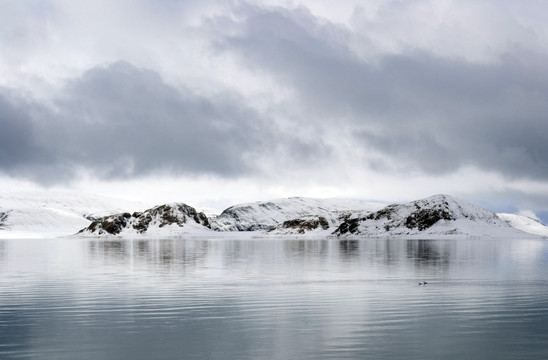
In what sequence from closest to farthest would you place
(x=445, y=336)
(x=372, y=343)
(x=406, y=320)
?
(x=372, y=343) < (x=445, y=336) < (x=406, y=320)

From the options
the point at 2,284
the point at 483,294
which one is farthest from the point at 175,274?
the point at 483,294

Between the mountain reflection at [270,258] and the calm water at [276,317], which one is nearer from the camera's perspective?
the calm water at [276,317]

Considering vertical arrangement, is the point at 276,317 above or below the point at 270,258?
above

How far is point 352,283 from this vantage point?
164 feet

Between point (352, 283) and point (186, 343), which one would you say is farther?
point (352, 283)

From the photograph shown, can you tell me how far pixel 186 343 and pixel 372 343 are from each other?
24.2ft

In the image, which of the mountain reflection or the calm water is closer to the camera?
the calm water

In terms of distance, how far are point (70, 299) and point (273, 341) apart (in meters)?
19.9

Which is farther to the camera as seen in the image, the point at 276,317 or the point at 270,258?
the point at 270,258

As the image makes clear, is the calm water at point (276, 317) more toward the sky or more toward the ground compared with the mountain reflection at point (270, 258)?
more toward the sky

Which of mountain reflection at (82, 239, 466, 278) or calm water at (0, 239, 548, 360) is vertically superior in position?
calm water at (0, 239, 548, 360)

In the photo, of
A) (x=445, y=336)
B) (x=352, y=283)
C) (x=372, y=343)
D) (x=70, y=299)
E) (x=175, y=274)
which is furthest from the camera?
(x=175, y=274)

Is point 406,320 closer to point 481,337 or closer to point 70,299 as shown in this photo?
point 481,337

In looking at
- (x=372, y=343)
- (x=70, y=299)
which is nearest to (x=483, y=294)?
Answer: (x=372, y=343)
